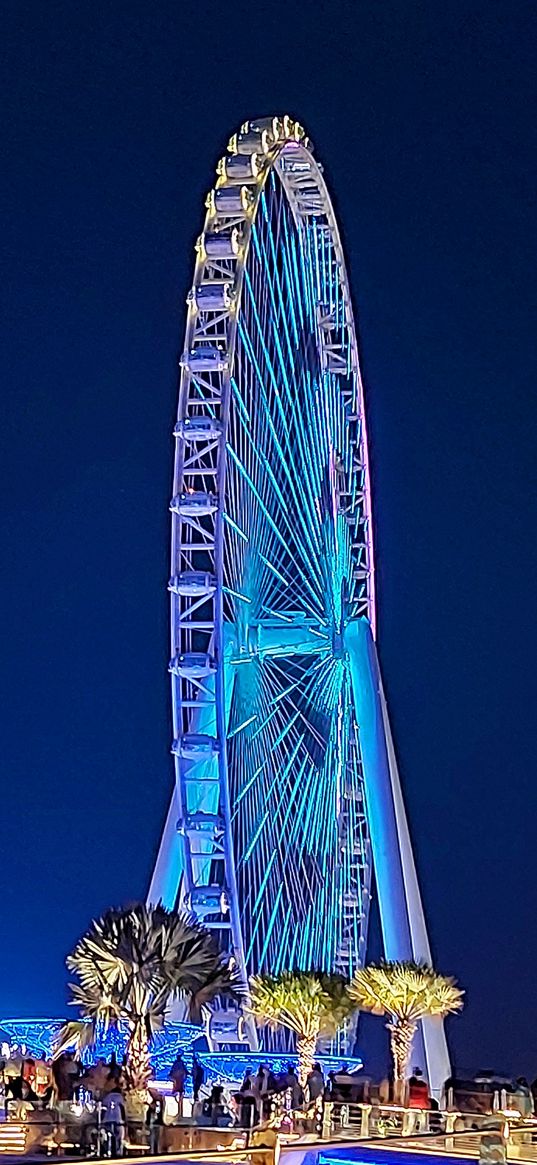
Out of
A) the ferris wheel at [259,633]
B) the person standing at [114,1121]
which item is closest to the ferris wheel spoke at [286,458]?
the ferris wheel at [259,633]

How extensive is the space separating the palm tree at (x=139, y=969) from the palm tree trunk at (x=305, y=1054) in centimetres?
193

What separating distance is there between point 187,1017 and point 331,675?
7.79 m

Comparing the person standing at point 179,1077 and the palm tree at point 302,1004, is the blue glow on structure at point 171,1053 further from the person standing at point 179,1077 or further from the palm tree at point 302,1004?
the person standing at point 179,1077

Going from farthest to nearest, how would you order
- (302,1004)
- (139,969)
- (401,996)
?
(401,996) < (302,1004) < (139,969)

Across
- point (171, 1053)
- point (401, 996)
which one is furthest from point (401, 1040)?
point (171, 1053)

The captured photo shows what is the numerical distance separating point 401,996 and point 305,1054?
357 centimetres

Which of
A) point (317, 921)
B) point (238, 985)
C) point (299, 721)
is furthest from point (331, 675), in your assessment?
point (238, 985)

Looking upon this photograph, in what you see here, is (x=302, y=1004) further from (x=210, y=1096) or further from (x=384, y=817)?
(x=384, y=817)

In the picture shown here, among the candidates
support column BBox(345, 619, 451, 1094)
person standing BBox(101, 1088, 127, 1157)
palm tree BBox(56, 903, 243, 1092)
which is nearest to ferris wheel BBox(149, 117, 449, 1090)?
support column BBox(345, 619, 451, 1094)

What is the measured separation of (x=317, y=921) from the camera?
1486 inches

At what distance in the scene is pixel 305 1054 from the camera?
104 feet

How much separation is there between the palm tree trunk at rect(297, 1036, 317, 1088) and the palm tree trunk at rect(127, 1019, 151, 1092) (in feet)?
9.80

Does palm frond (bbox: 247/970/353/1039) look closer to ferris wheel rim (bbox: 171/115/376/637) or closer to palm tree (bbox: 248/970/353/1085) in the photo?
palm tree (bbox: 248/970/353/1085)

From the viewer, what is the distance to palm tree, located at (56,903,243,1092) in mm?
28172
